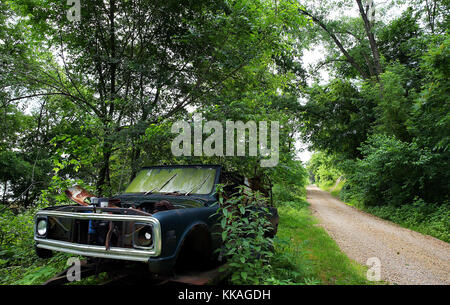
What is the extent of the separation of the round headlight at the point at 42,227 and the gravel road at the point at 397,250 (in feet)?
17.9

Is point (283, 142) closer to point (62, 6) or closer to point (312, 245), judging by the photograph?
point (312, 245)

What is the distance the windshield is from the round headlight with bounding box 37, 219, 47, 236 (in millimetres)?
1501

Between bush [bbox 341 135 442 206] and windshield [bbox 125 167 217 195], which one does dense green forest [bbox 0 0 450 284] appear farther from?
windshield [bbox 125 167 217 195]

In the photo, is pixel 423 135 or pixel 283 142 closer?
pixel 283 142

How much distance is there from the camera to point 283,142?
682 cm

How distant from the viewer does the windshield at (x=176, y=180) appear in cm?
408

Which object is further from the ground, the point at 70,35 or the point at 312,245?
the point at 70,35

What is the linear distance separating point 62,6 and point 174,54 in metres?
3.39

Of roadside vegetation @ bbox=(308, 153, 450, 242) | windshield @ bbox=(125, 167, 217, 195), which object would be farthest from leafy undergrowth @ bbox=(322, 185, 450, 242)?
windshield @ bbox=(125, 167, 217, 195)

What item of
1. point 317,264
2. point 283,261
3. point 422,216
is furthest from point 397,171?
point 283,261

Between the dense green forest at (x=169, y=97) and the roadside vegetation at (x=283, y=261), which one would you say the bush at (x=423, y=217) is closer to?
the dense green forest at (x=169, y=97)

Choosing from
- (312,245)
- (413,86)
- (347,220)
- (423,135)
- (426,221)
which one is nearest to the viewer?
(312,245)

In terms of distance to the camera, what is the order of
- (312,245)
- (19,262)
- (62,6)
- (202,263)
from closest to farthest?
1. (202,263)
2. (19,262)
3. (312,245)
4. (62,6)
